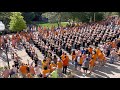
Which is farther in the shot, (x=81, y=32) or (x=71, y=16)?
(x=71, y=16)

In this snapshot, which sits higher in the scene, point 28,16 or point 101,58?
→ point 28,16

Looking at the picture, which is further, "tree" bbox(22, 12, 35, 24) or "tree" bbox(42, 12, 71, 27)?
"tree" bbox(22, 12, 35, 24)

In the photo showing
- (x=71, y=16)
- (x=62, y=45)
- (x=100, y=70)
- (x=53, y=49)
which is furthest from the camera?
(x=71, y=16)

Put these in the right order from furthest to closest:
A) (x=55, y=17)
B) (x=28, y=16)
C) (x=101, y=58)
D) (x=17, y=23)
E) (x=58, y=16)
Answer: (x=28, y=16) → (x=55, y=17) → (x=58, y=16) → (x=17, y=23) → (x=101, y=58)

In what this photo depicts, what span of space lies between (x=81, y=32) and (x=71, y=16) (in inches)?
347

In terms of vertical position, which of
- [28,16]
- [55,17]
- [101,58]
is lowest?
[101,58]

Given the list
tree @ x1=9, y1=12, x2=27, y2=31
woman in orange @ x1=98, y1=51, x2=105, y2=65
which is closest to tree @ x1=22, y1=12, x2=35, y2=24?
tree @ x1=9, y1=12, x2=27, y2=31

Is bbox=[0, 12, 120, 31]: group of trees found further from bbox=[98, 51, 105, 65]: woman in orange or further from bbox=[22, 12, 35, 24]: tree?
bbox=[98, 51, 105, 65]: woman in orange

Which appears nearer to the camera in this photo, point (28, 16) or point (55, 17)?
point (55, 17)

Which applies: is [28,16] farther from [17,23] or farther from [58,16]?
[17,23]

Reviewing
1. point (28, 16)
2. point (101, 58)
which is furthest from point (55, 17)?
point (101, 58)
